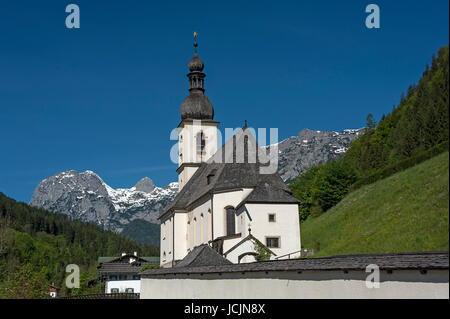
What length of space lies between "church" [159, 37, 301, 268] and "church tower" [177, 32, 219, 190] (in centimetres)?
11

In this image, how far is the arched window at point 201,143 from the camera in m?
58.2

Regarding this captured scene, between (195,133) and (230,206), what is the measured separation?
835 inches

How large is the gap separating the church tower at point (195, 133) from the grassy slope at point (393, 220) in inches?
573

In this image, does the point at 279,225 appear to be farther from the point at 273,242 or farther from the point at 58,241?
the point at 58,241

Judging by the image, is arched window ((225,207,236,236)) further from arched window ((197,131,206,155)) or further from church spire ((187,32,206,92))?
church spire ((187,32,206,92))

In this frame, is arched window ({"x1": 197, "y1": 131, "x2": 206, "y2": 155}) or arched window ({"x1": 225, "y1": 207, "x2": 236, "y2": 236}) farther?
arched window ({"x1": 197, "y1": 131, "x2": 206, "y2": 155})

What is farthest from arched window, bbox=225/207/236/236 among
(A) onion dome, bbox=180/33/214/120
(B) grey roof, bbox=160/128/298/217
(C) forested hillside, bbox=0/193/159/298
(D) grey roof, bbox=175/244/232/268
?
(C) forested hillside, bbox=0/193/159/298

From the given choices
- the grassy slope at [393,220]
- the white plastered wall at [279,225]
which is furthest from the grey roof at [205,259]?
the grassy slope at [393,220]

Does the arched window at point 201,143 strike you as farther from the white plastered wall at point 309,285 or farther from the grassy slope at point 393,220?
the white plastered wall at point 309,285

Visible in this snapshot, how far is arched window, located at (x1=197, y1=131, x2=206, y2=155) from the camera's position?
2291 inches

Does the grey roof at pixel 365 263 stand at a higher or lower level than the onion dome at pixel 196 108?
lower

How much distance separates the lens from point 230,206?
38375 millimetres
